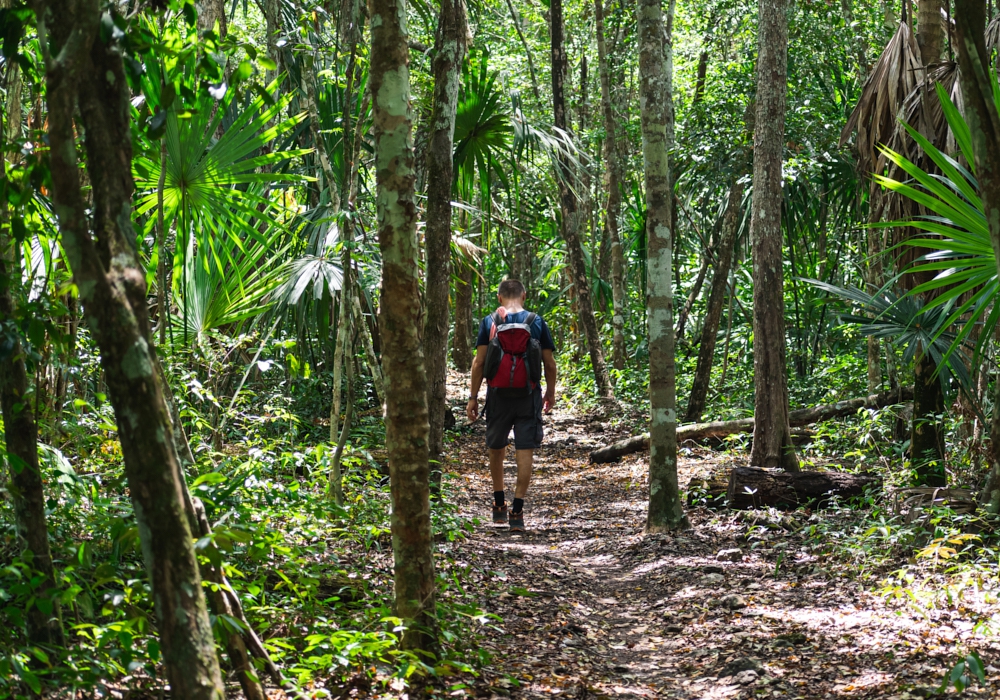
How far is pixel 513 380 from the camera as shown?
257 inches

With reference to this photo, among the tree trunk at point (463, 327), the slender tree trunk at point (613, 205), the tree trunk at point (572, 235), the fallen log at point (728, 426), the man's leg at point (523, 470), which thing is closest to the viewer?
the man's leg at point (523, 470)

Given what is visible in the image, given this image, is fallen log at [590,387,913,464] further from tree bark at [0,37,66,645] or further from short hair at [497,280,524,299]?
tree bark at [0,37,66,645]


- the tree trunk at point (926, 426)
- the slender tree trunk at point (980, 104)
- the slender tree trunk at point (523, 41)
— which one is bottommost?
the tree trunk at point (926, 426)

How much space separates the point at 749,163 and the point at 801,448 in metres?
4.21

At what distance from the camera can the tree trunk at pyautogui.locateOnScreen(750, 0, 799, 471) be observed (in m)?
7.34

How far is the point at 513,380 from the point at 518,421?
37 cm

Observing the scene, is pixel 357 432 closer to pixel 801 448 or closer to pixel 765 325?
pixel 765 325

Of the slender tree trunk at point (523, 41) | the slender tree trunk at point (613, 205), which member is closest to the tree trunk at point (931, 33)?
the slender tree trunk at point (523, 41)

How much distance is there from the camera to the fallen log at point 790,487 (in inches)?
257

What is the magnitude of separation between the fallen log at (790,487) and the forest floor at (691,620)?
8.7 inches

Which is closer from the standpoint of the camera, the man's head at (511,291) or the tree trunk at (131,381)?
the tree trunk at (131,381)

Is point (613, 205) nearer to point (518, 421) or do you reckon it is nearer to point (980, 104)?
point (518, 421)

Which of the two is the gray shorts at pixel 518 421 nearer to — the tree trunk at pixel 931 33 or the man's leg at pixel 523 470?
the man's leg at pixel 523 470

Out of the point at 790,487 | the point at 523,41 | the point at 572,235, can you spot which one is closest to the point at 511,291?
the point at 523,41
